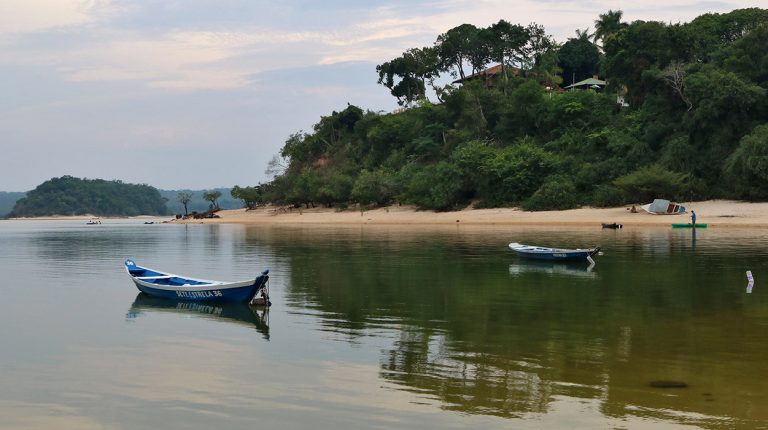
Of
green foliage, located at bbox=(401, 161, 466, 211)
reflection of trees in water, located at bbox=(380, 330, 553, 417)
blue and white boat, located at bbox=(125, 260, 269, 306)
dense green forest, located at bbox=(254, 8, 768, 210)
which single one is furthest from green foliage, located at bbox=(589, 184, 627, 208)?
reflection of trees in water, located at bbox=(380, 330, 553, 417)

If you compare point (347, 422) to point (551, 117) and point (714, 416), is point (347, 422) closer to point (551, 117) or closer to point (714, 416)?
point (714, 416)

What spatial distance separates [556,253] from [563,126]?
55396 millimetres

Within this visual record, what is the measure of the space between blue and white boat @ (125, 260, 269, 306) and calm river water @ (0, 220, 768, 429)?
402 mm

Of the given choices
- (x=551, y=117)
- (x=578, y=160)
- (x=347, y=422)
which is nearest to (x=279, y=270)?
(x=347, y=422)

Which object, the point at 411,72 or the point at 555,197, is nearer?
the point at 555,197

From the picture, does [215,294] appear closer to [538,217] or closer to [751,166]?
[751,166]

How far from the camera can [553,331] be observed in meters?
20.1

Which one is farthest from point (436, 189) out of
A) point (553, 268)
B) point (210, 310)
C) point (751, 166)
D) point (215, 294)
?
point (210, 310)

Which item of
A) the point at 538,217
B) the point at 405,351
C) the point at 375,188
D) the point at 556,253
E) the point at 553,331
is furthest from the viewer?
the point at 375,188

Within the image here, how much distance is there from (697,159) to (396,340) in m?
62.7

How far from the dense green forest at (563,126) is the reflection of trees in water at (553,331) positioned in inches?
1490

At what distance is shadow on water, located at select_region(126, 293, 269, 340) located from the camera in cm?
2317

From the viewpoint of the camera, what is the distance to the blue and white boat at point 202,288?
25.1 metres

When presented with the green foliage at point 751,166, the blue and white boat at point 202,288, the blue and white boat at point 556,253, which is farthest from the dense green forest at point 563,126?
the blue and white boat at point 202,288
